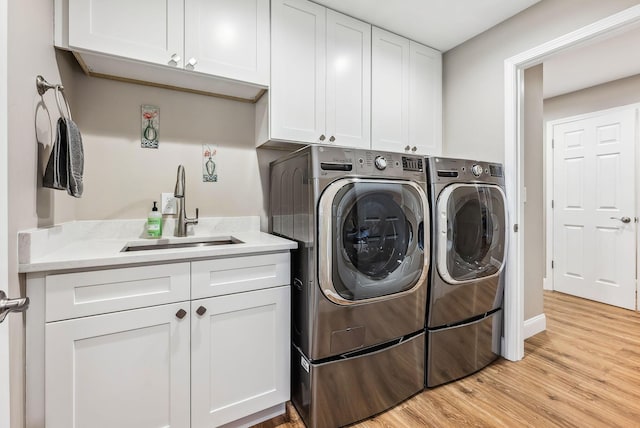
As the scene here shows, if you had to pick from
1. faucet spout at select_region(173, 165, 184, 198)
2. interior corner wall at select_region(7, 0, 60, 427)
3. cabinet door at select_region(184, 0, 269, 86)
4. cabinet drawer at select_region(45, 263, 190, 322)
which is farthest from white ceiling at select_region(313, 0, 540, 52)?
cabinet drawer at select_region(45, 263, 190, 322)

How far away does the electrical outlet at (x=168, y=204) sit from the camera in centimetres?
Answer: 179

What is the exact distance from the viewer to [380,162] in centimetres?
152

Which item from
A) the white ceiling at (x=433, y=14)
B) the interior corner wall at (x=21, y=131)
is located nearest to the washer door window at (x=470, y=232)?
the white ceiling at (x=433, y=14)

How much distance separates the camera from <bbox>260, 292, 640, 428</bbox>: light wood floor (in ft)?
4.93

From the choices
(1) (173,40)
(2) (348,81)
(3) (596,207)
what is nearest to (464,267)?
(2) (348,81)

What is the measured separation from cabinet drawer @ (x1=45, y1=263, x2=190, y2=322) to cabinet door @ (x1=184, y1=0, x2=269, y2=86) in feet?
3.51

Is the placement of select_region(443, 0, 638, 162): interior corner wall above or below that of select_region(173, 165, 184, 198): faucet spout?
above

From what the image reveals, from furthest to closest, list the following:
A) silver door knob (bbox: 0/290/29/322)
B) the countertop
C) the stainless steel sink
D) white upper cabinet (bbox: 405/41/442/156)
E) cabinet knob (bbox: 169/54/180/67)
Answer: white upper cabinet (bbox: 405/41/442/156) → the stainless steel sink → cabinet knob (bbox: 169/54/180/67) → the countertop → silver door knob (bbox: 0/290/29/322)

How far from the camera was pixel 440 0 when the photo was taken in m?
1.87

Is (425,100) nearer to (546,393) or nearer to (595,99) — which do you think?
(546,393)

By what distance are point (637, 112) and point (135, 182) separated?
14.8 feet

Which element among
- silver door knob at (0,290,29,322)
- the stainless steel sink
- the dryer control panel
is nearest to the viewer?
silver door knob at (0,290,29,322)

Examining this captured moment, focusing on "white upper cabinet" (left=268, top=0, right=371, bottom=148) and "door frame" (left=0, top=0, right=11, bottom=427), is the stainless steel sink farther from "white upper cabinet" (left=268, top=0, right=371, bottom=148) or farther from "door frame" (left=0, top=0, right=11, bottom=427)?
"door frame" (left=0, top=0, right=11, bottom=427)

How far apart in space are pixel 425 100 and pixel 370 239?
59.9 inches
